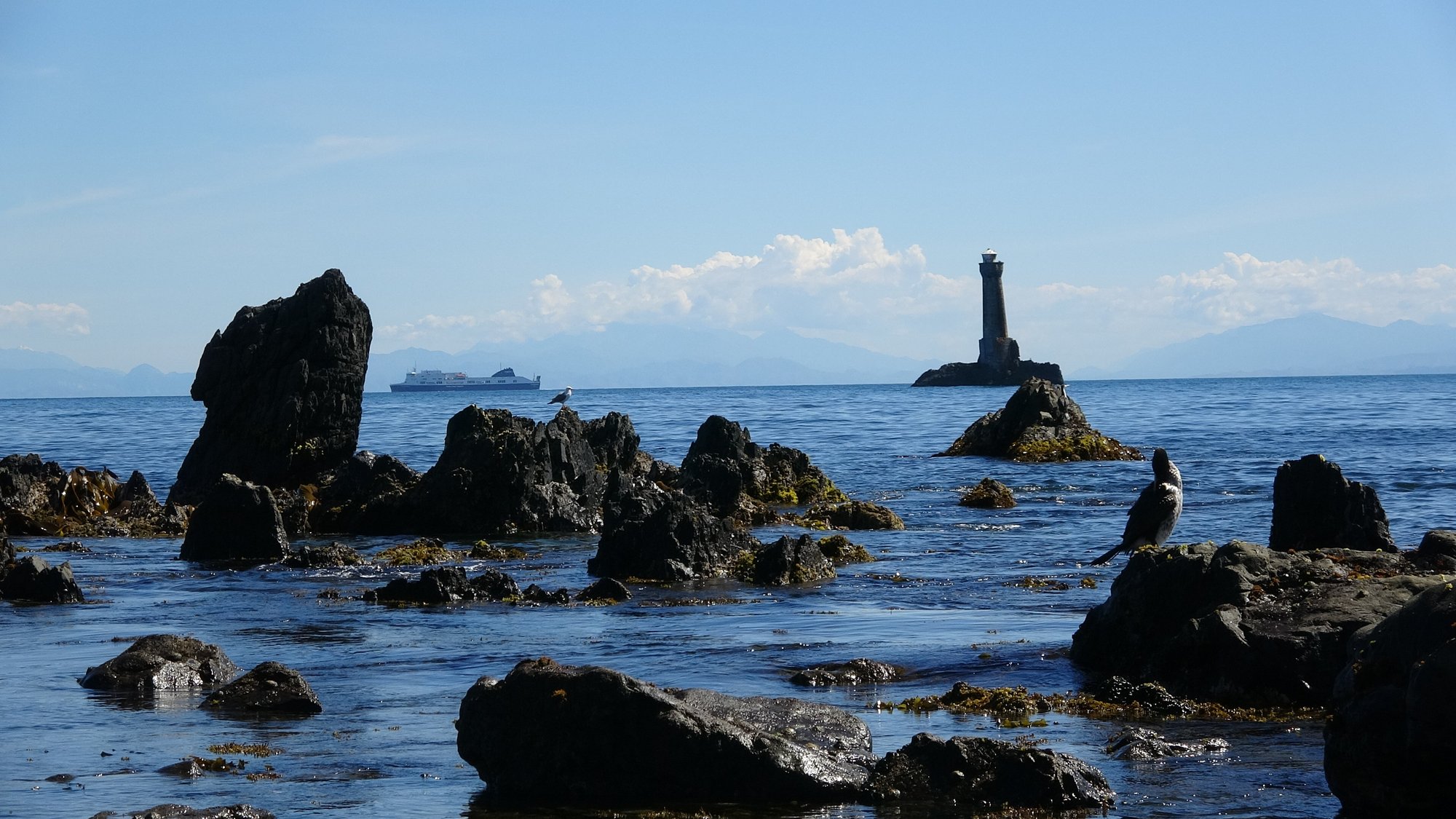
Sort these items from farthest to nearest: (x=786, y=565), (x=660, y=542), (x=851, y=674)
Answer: (x=660, y=542)
(x=786, y=565)
(x=851, y=674)

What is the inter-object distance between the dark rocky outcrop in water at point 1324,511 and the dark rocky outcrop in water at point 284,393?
64.0 feet

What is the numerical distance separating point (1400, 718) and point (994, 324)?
470ft

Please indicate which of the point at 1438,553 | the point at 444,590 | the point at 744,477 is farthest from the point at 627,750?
the point at 744,477

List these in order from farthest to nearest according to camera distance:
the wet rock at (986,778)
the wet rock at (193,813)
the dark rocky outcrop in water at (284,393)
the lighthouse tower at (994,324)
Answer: the lighthouse tower at (994,324) → the dark rocky outcrop in water at (284,393) → the wet rock at (986,778) → the wet rock at (193,813)

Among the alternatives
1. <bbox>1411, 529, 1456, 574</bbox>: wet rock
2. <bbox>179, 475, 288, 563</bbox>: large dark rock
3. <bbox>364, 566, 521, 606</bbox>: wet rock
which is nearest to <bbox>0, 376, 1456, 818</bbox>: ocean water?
<bbox>364, 566, 521, 606</bbox>: wet rock

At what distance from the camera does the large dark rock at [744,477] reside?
2653 cm

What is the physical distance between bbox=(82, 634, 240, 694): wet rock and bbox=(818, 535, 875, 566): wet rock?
34.3 ft

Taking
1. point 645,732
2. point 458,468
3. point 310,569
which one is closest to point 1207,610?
point 645,732

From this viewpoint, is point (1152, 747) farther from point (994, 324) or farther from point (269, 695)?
point (994, 324)

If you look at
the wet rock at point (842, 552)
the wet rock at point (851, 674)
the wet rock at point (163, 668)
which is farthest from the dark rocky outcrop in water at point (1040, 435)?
the wet rock at point (163, 668)

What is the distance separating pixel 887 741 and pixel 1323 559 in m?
4.70

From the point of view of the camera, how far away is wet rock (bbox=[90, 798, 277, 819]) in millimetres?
6973

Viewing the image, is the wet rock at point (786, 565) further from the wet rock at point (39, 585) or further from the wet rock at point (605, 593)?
the wet rock at point (39, 585)

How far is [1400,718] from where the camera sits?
704 cm
